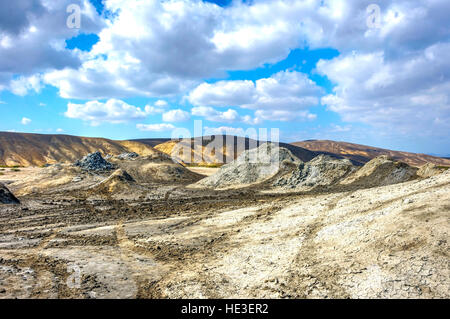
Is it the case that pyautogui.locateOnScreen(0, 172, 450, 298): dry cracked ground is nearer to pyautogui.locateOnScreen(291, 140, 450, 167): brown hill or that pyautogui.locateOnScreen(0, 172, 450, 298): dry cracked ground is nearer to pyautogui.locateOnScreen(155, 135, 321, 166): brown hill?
pyautogui.locateOnScreen(155, 135, 321, 166): brown hill

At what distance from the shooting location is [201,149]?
112875 mm

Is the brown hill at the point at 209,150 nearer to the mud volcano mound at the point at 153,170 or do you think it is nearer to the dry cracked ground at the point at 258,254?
the mud volcano mound at the point at 153,170

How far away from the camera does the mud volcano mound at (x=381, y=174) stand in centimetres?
2506

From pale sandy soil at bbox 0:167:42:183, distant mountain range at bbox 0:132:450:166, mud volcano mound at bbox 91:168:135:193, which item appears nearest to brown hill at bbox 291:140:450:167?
distant mountain range at bbox 0:132:450:166

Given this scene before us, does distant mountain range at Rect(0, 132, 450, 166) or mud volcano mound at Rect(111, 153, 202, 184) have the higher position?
distant mountain range at Rect(0, 132, 450, 166)

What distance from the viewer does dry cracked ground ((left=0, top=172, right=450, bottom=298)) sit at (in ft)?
21.1

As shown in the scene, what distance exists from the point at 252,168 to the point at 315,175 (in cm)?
828

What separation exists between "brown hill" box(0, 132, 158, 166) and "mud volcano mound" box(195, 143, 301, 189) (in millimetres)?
75002

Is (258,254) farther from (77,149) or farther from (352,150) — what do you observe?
(352,150)

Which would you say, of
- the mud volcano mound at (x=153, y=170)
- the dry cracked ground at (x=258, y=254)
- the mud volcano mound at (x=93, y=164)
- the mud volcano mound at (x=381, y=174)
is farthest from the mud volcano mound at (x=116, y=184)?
the mud volcano mound at (x=381, y=174)

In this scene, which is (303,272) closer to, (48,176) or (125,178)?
(125,178)

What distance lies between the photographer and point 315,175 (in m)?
28.5

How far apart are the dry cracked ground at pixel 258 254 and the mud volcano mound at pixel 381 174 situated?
1323 cm
